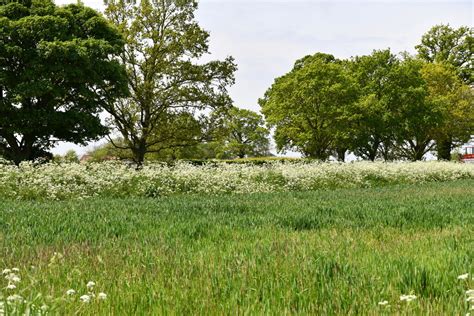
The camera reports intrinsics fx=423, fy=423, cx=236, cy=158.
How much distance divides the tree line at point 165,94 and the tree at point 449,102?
0.39 feet

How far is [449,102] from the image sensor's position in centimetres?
4369

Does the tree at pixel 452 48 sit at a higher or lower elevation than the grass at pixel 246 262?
higher

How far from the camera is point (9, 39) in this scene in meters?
24.1

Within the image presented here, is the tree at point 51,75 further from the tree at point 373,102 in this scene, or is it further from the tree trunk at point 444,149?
the tree trunk at point 444,149

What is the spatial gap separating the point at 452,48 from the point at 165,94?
4160cm

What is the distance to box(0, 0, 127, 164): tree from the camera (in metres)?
23.5

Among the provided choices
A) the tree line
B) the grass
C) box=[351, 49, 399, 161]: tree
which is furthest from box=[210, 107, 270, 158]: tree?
the grass

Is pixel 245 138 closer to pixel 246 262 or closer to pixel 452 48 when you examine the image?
pixel 452 48

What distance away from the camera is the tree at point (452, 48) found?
5362 cm

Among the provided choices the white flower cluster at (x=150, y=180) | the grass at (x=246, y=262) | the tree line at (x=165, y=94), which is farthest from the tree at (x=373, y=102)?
the grass at (x=246, y=262)

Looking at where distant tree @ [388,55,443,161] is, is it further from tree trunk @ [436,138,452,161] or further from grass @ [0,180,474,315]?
grass @ [0,180,474,315]

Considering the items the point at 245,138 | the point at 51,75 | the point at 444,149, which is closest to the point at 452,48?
the point at 444,149

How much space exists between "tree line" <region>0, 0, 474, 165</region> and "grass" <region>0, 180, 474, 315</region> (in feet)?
62.8

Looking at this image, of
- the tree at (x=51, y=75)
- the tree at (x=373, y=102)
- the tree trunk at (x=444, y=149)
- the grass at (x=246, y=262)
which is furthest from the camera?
the tree trunk at (x=444, y=149)
